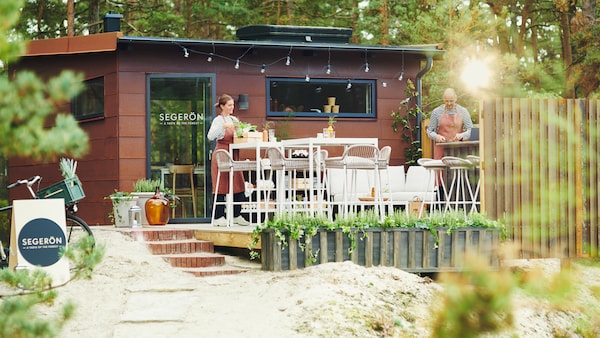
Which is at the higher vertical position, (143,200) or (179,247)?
(143,200)

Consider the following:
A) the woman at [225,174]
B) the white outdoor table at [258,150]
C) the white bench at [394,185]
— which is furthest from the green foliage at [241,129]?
the white bench at [394,185]

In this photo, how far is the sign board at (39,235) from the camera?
7812 mm

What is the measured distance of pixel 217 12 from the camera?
20438 millimetres

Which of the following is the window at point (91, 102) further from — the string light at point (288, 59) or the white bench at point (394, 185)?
the white bench at point (394, 185)

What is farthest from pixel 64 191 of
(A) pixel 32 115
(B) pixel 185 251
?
(A) pixel 32 115

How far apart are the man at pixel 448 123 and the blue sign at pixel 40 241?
17.2ft

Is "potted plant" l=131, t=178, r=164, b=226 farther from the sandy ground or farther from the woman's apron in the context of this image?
the sandy ground

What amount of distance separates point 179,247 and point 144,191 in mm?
2215

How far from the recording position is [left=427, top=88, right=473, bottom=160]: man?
11555 millimetres

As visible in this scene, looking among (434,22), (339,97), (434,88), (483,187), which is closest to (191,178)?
(339,97)

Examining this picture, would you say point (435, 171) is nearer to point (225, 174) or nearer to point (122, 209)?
point (225, 174)

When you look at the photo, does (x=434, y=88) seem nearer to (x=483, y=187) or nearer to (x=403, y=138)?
Answer: (x=403, y=138)

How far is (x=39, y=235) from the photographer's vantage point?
7.90 meters

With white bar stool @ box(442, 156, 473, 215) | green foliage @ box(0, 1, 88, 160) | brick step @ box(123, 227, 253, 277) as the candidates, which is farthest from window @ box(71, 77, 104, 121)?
green foliage @ box(0, 1, 88, 160)
